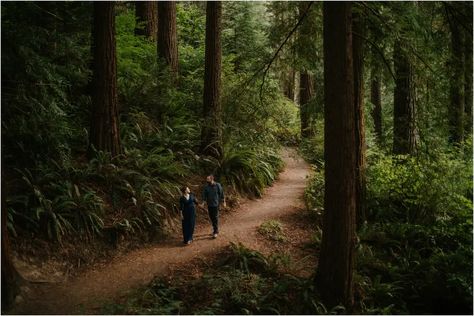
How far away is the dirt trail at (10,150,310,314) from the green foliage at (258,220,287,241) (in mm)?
232

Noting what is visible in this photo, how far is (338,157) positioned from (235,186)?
257 inches

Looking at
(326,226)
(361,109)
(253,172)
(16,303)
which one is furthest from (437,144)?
(16,303)

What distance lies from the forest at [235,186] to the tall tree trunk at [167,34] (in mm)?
3145

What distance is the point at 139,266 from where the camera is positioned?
27.7 ft

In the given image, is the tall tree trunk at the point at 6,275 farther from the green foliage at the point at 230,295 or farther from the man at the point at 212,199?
the man at the point at 212,199

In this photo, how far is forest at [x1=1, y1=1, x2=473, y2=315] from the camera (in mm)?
7062

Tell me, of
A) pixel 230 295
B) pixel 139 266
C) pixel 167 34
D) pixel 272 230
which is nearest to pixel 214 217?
pixel 272 230

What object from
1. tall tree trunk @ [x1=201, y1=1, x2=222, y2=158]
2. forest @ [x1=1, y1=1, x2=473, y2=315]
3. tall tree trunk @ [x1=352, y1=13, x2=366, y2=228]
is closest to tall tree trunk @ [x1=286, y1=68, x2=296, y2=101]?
forest @ [x1=1, y1=1, x2=473, y2=315]

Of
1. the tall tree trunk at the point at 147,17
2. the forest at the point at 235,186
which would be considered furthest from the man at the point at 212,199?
the tall tree trunk at the point at 147,17

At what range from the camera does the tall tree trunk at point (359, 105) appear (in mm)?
8914

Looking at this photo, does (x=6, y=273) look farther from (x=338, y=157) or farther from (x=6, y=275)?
(x=338, y=157)

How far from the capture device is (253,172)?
13867 mm

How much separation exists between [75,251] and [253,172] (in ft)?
22.8

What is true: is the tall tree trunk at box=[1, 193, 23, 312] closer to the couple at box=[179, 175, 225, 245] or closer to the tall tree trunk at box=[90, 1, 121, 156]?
the couple at box=[179, 175, 225, 245]
